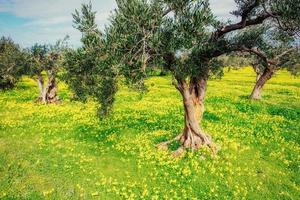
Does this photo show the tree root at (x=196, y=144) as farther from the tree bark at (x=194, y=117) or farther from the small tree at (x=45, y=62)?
the small tree at (x=45, y=62)

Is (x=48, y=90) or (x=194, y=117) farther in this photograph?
(x=48, y=90)

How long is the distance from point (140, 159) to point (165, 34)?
7.06 meters

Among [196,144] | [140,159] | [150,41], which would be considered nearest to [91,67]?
[150,41]

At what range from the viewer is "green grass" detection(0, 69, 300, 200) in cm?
1562

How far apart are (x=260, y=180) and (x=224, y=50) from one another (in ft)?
22.0

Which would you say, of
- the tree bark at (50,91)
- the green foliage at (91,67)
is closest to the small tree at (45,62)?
the tree bark at (50,91)

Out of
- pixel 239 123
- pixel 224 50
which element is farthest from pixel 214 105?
pixel 224 50

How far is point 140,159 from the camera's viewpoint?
743 inches

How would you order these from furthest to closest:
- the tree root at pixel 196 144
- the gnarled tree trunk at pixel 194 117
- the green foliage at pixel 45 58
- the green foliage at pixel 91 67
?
the green foliage at pixel 45 58
the gnarled tree trunk at pixel 194 117
the tree root at pixel 196 144
the green foliage at pixel 91 67

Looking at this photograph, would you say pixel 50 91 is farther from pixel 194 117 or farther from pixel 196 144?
pixel 196 144

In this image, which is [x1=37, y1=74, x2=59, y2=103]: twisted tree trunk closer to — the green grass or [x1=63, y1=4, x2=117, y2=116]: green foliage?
the green grass

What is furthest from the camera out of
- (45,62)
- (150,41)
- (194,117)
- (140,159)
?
(45,62)

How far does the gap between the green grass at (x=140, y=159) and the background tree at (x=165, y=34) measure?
3.89 meters

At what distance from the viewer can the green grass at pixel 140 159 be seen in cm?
1562
